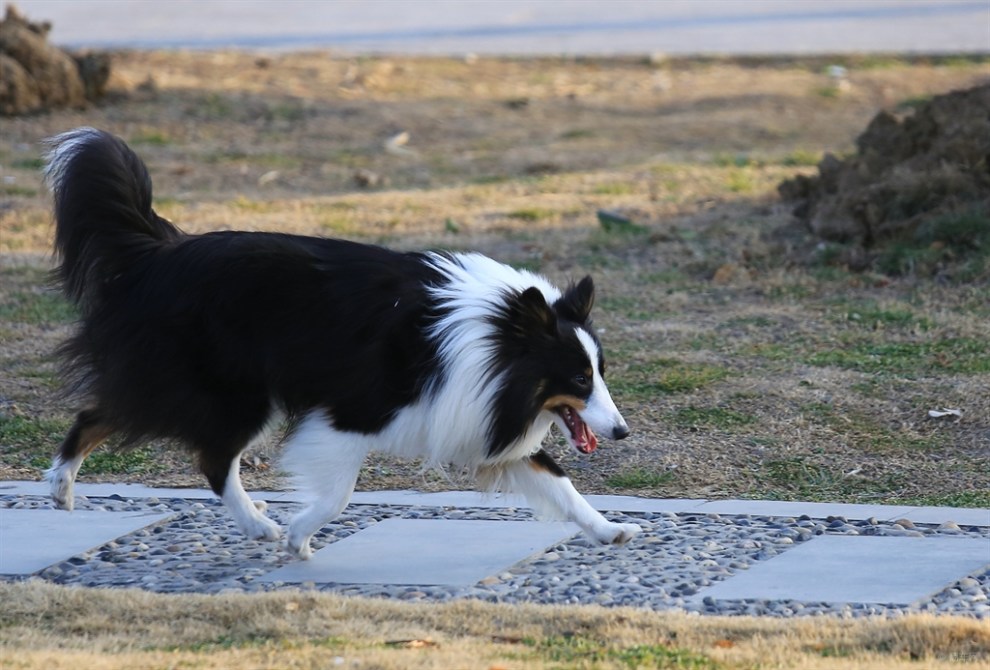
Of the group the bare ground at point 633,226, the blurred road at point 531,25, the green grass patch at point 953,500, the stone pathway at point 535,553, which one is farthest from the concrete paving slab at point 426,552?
the blurred road at point 531,25

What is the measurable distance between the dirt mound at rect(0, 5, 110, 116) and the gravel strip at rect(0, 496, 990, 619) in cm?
972

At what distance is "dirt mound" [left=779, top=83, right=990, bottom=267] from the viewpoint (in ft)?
35.4

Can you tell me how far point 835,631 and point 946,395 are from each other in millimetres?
3497

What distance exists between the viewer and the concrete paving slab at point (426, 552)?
582cm

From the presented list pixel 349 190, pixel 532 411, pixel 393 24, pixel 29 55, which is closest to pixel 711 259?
pixel 349 190

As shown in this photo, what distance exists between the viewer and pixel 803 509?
6516 mm

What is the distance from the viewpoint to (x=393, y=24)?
85.8 feet

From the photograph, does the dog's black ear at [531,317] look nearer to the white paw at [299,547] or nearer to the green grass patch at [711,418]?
the white paw at [299,547]

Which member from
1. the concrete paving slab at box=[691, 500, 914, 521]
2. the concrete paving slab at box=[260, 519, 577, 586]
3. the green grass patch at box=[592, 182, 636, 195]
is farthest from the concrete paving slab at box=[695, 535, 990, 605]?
the green grass patch at box=[592, 182, 636, 195]

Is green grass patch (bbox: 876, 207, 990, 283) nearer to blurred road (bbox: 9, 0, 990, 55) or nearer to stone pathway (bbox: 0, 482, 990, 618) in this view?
stone pathway (bbox: 0, 482, 990, 618)

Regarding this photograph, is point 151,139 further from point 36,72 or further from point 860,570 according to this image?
point 860,570

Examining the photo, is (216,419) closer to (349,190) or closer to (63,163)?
(63,163)

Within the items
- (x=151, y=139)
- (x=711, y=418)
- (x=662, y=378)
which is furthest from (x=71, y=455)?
(x=151, y=139)

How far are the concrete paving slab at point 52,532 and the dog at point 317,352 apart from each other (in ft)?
1.32
